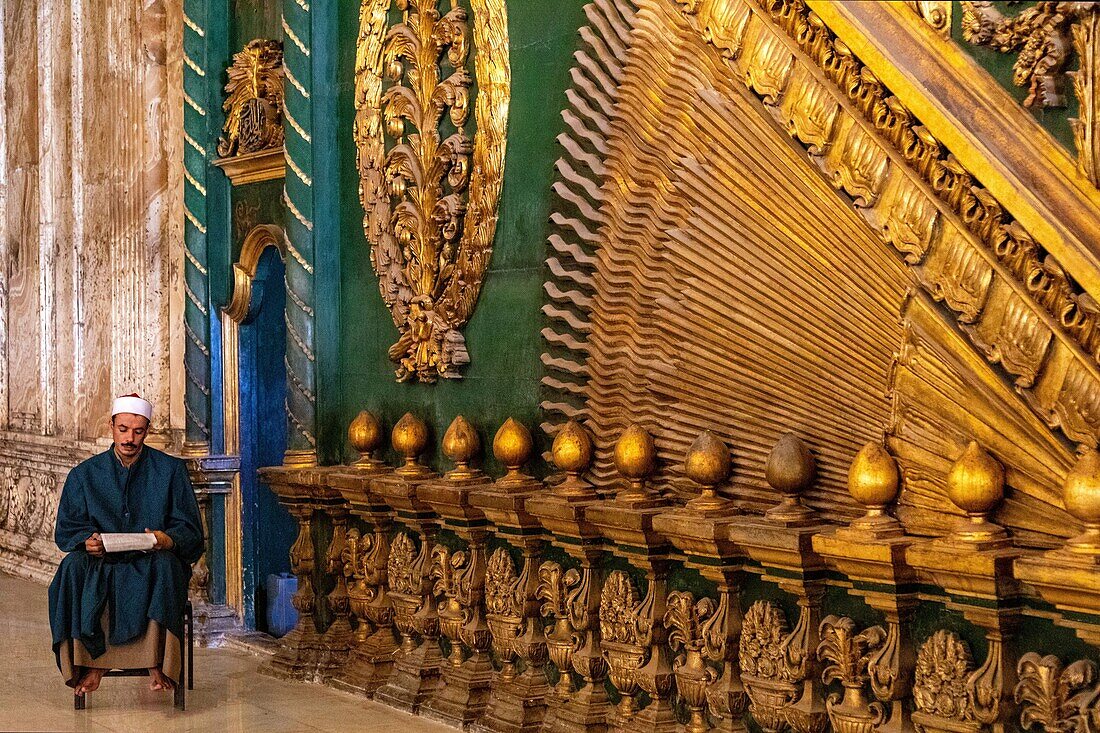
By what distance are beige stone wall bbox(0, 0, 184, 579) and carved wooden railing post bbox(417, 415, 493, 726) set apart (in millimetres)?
2957

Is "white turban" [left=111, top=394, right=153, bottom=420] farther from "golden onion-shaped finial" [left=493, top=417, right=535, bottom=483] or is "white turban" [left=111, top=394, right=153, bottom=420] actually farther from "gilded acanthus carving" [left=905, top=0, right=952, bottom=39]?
"gilded acanthus carving" [left=905, top=0, right=952, bottom=39]

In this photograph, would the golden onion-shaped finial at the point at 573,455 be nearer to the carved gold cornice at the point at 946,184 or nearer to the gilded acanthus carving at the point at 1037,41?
the carved gold cornice at the point at 946,184

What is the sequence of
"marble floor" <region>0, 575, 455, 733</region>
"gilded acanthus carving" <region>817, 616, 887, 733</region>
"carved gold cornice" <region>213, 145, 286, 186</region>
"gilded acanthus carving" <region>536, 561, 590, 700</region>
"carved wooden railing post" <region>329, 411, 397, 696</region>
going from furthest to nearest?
"carved gold cornice" <region>213, 145, 286, 186</region> → "carved wooden railing post" <region>329, 411, 397, 696</region> → "marble floor" <region>0, 575, 455, 733</region> → "gilded acanthus carving" <region>536, 561, 590, 700</region> → "gilded acanthus carving" <region>817, 616, 887, 733</region>

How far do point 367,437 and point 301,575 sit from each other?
32.2 inches

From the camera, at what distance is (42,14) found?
32.7 feet

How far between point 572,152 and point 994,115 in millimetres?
1878

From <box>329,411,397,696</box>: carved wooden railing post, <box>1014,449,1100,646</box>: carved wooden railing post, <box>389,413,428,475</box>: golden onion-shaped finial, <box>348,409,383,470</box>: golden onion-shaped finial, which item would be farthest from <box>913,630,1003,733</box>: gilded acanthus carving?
<box>348,409,383,470</box>: golden onion-shaped finial

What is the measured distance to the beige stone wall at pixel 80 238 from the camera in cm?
830

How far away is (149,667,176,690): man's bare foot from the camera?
588 centimetres

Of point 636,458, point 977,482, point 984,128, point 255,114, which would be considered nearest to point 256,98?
point 255,114

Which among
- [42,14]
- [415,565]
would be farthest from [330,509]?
[42,14]

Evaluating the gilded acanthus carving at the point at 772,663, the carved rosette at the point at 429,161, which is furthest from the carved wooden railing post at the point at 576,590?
the carved rosette at the point at 429,161

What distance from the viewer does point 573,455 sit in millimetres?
5051

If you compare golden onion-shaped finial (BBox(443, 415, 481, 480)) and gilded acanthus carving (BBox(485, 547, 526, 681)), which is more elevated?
golden onion-shaped finial (BBox(443, 415, 481, 480))
